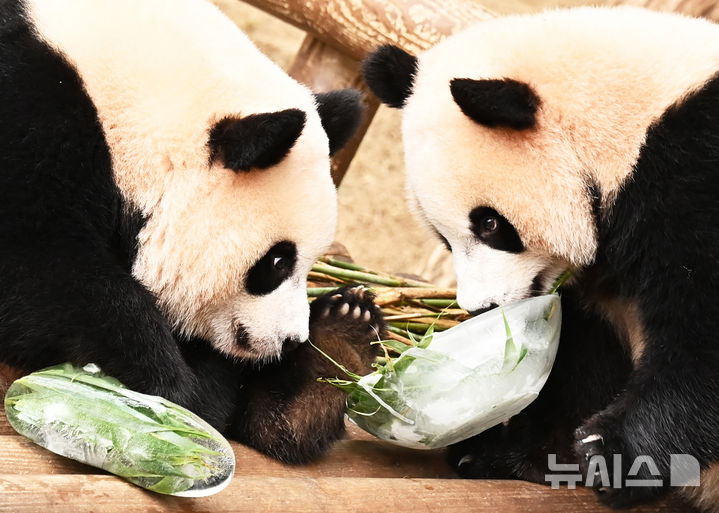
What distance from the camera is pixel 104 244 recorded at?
2492 mm

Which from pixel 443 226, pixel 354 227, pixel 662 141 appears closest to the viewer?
pixel 662 141

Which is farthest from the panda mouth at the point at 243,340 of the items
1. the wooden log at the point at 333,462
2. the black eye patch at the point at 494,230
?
the black eye patch at the point at 494,230

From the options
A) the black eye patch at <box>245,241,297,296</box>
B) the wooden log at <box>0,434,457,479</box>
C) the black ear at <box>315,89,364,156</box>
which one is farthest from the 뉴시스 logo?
the black ear at <box>315,89,364,156</box>

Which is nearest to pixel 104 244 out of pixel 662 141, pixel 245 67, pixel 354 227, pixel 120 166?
pixel 120 166

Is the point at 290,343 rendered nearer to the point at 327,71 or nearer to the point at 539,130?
the point at 539,130

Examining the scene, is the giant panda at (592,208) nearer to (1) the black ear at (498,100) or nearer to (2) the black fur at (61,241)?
(1) the black ear at (498,100)

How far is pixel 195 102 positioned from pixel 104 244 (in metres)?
0.46

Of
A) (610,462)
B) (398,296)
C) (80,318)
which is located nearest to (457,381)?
(610,462)

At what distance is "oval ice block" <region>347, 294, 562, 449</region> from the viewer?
2643 mm

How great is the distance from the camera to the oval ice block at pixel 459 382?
2643 millimetres

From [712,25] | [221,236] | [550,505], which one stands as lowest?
Result: [550,505]

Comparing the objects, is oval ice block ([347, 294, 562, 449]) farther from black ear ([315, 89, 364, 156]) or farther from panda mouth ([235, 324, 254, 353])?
black ear ([315, 89, 364, 156])

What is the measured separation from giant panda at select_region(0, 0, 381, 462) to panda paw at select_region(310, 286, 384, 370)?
142 millimetres

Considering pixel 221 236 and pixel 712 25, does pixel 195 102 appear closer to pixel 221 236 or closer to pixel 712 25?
pixel 221 236
